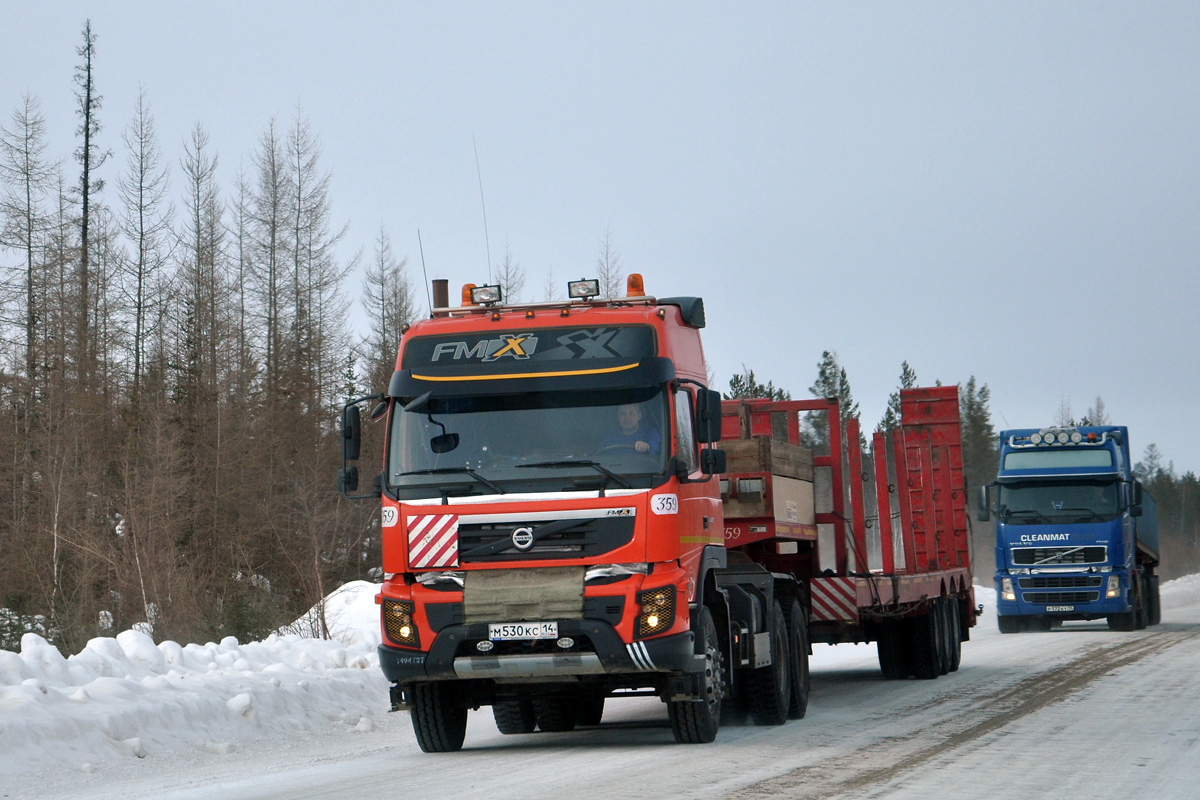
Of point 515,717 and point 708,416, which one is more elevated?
point 708,416

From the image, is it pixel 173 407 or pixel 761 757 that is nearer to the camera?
pixel 761 757

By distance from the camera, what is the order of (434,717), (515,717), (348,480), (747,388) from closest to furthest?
(348,480), (434,717), (515,717), (747,388)

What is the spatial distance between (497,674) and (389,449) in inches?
71.8

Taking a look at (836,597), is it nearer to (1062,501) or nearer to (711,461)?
(711,461)

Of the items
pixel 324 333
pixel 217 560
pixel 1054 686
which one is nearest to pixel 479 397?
pixel 1054 686

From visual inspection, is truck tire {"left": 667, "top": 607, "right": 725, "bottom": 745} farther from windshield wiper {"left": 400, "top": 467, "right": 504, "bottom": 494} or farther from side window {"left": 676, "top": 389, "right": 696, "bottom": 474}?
windshield wiper {"left": 400, "top": 467, "right": 504, "bottom": 494}

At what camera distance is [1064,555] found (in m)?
26.3

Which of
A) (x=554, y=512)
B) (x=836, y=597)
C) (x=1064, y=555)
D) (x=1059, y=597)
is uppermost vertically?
(x=554, y=512)

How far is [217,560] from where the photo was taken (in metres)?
36.2

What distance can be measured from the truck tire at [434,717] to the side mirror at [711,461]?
8.73 feet

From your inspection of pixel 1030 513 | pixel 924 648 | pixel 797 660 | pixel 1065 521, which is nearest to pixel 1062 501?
pixel 1065 521

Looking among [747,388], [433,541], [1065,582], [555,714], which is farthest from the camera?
[747,388]

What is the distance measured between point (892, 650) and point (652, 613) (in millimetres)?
8567

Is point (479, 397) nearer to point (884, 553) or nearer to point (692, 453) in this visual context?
point (692, 453)
